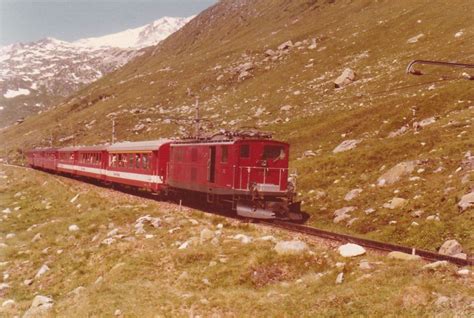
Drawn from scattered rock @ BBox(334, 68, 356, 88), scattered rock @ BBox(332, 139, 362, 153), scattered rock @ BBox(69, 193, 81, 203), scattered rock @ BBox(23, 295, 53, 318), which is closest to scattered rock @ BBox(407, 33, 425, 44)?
scattered rock @ BBox(334, 68, 356, 88)

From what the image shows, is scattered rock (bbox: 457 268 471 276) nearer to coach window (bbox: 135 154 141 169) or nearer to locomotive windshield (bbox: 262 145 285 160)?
locomotive windshield (bbox: 262 145 285 160)

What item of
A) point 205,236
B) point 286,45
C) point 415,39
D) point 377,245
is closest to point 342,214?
point 377,245

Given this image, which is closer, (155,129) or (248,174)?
(248,174)

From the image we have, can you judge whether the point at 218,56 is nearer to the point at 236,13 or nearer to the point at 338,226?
the point at 236,13

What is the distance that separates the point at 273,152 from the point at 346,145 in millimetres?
13149

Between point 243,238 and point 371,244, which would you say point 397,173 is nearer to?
point 371,244

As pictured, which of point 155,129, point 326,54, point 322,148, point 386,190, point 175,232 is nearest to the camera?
point 175,232

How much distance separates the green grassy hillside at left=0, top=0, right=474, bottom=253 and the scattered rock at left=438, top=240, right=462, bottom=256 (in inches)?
17.6

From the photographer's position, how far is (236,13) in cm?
→ 18038

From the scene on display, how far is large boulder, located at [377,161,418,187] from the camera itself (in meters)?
26.6

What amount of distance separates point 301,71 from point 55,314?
6881 centimetres

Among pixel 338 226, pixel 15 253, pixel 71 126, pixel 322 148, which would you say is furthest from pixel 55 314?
pixel 71 126

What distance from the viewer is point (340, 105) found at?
52969 mm

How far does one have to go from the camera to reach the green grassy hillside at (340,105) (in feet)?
79.3
